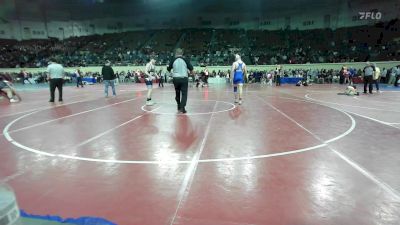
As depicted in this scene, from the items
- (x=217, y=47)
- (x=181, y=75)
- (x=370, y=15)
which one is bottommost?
(x=181, y=75)

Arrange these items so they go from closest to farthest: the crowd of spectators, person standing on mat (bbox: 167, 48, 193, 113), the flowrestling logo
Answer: person standing on mat (bbox: 167, 48, 193, 113)
the crowd of spectators
the flowrestling logo

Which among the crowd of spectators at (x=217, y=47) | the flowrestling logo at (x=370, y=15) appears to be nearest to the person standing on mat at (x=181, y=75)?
the crowd of spectators at (x=217, y=47)

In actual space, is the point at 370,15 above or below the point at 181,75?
above

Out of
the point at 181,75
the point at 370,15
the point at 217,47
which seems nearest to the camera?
the point at 181,75

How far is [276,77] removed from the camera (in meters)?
→ 27.8

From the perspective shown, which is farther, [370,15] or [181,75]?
[370,15]

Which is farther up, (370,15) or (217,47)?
(370,15)

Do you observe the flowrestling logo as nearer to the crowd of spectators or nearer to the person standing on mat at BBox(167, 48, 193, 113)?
the crowd of spectators

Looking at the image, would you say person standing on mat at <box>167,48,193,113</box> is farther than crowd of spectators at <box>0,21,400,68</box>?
No

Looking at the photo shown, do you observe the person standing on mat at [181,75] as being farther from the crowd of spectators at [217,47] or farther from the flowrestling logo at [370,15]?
the flowrestling logo at [370,15]

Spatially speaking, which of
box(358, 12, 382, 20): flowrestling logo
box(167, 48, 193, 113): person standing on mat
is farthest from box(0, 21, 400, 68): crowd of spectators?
box(167, 48, 193, 113): person standing on mat

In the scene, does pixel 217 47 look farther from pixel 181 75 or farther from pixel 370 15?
pixel 181 75

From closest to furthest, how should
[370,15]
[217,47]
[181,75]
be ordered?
[181,75] < [370,15] < [217,47]

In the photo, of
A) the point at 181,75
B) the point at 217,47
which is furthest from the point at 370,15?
the point at 181,75
